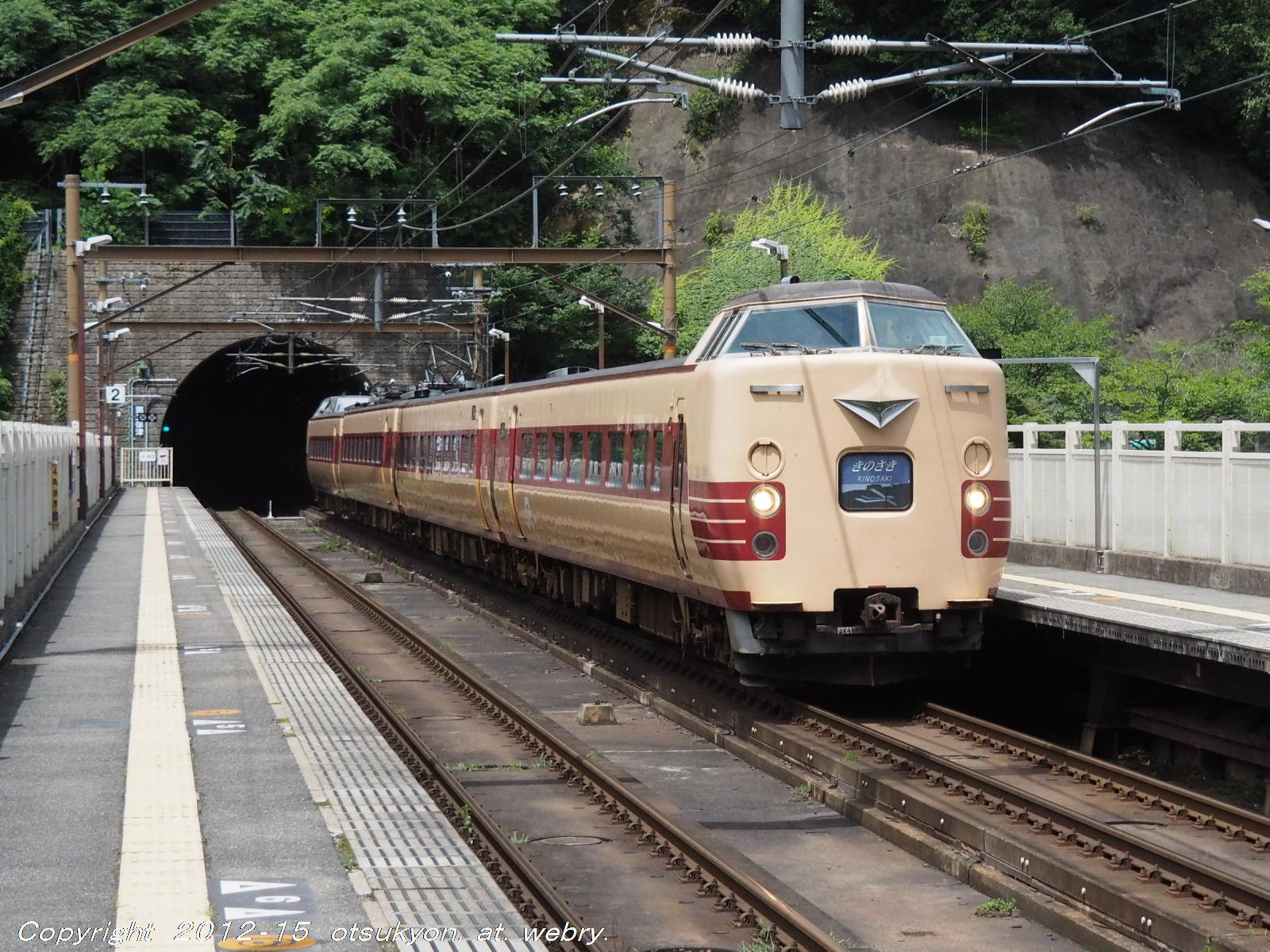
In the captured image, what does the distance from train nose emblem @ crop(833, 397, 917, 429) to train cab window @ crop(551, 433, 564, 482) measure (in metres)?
6.56

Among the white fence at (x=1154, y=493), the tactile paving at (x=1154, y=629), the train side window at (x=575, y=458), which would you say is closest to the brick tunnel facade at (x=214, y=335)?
the white fence at (x=1154, y=493)

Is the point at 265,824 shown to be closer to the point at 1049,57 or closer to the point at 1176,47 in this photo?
the point at 1049,57

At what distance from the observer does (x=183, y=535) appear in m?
34.0

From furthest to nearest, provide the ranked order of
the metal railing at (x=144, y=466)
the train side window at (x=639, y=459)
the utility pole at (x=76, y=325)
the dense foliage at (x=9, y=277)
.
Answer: the metal railing at (x=144, y=466) → the dense foliage at (x=9, y=277) → the utility pole at (x=76, y=325) → the train side window at (x=639, y=459)

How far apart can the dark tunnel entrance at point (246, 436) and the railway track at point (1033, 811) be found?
56566 mm

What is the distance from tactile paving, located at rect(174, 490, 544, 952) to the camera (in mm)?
7484

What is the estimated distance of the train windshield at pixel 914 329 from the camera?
1379cm

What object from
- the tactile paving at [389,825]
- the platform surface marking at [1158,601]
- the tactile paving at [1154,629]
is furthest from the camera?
the platform surface marking at [1158,601]

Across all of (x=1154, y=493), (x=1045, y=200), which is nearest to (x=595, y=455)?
(x=1154, y=493)

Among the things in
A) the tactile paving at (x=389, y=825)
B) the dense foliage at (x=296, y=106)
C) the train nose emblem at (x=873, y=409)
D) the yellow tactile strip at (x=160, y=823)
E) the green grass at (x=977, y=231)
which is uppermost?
the dense foliage at (x=296, y=106)

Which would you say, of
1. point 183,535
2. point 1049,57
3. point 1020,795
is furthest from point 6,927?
point 1049,57

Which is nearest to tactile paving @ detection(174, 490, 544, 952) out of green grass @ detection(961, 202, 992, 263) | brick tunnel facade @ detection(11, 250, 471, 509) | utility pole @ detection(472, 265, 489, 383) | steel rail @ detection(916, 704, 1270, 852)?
steel rail @ detection(916, 704, 1270, 852)

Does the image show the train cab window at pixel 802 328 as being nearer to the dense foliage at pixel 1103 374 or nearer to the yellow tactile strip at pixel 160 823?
the yellow tactile strip at pixel 160 823

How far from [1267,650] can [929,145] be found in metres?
56.4
